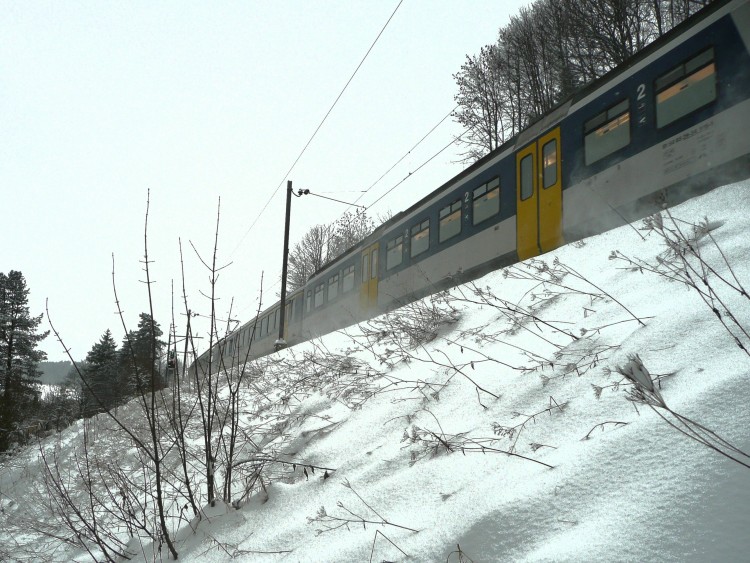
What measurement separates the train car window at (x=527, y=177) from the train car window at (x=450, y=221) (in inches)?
70.2

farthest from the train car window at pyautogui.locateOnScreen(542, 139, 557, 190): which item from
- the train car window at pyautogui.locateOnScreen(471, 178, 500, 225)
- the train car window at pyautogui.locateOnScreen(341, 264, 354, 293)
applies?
the train car window at pyautogui.locateOnScreen(341, 264, 354, 293)

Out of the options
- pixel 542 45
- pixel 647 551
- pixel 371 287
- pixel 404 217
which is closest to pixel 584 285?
pixel 647 551

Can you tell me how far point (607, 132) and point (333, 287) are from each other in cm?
1032

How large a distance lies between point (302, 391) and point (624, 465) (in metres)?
3.46

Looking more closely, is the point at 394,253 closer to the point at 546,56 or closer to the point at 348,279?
the point at 348,279

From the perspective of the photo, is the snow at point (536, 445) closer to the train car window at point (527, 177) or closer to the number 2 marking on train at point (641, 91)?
the number 2 marking on train at point (641, 91)

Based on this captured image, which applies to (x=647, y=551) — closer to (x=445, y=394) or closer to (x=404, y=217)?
(x=445, y=394)

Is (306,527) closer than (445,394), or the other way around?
(306,527)

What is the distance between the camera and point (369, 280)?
1412 cm

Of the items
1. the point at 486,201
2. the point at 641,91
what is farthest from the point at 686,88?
the point at 486,201

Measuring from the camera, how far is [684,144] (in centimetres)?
656

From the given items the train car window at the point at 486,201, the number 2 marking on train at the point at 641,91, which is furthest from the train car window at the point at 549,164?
the number 2 marking on train at the point at 641,91

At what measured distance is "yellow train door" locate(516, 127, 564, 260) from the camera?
8.39m

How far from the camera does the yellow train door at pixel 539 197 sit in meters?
8.39
